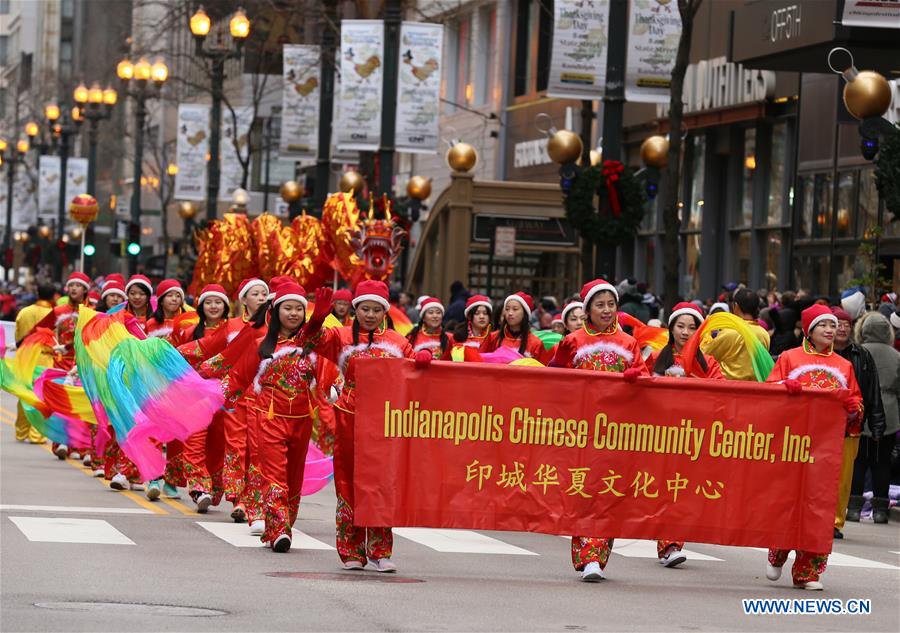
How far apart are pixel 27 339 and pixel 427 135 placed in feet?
31.6

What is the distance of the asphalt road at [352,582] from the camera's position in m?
9.79

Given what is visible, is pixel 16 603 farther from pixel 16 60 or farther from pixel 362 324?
pixel 16 60

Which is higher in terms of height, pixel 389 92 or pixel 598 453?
pixel 389 92

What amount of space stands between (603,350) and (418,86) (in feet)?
58.3

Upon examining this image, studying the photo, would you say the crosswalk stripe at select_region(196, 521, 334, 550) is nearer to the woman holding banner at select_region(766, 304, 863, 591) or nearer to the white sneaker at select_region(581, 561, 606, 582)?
the white sneaker at select_region(581, 561, 606, 582)

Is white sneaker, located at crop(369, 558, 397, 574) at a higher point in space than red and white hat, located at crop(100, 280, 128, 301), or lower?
lower

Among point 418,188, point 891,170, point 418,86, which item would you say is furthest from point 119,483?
point 418,188

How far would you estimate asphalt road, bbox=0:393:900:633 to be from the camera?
32.1 feet

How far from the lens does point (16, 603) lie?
9.82 m

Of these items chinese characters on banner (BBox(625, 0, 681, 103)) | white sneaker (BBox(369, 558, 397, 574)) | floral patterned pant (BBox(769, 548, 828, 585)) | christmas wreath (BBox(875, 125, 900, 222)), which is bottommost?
white sneaker (BBox(369, 558, 397, 574))

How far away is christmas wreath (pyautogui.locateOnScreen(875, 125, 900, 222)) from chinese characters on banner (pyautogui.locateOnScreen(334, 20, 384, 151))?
11062 mm

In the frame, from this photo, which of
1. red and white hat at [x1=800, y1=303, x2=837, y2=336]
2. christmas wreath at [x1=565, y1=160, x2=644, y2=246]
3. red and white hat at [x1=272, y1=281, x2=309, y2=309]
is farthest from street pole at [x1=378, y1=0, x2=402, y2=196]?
red and white hat at [x1=800, y1=303, x2=837, y2=336]

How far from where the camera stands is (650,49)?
74.6ft

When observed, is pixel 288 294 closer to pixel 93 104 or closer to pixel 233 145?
pixel 93 104
